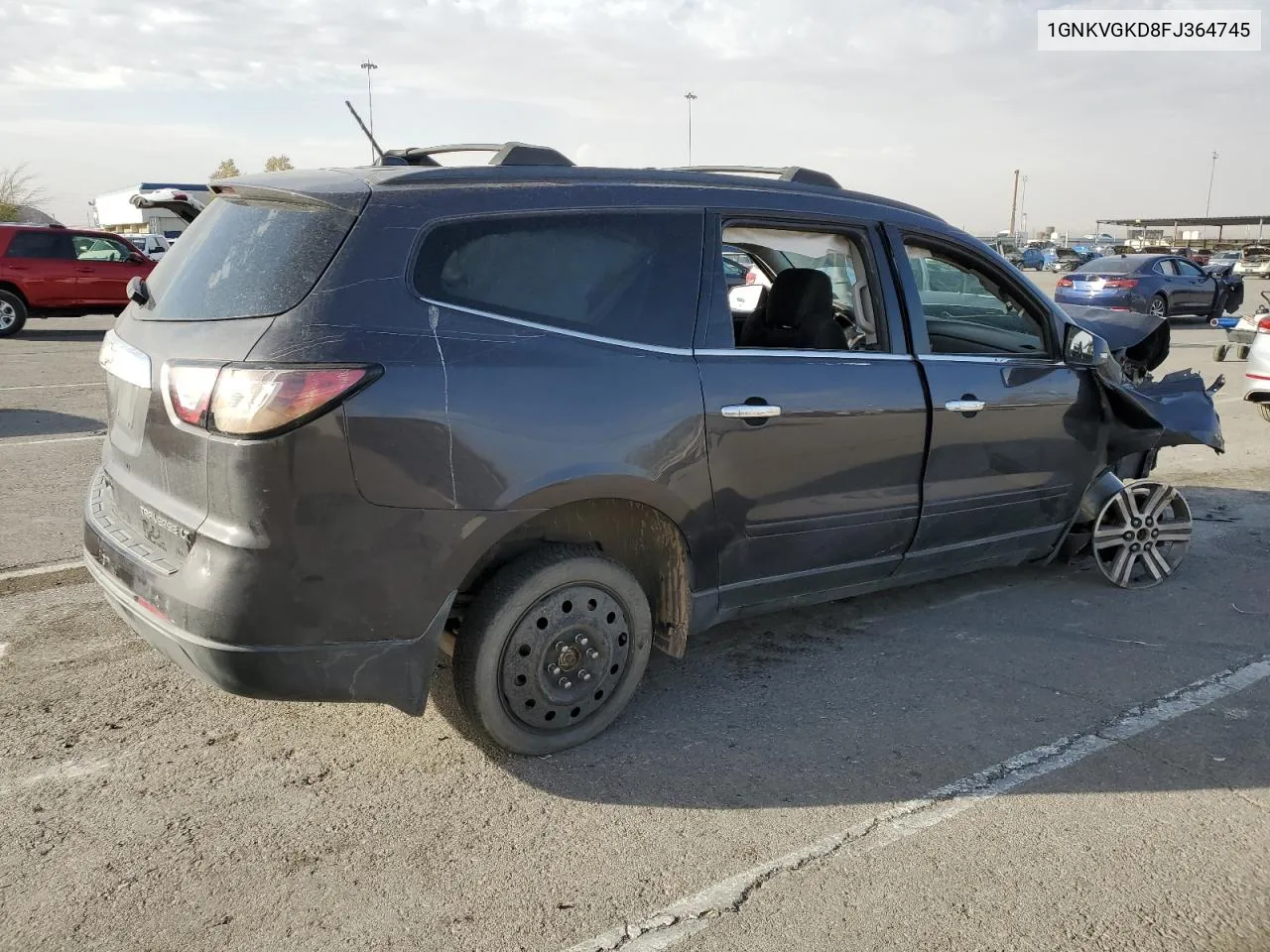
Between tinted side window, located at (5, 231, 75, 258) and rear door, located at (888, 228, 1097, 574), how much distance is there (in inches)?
647

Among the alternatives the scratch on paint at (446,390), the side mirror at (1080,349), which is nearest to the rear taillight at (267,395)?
the scratch on paint at (446,390)

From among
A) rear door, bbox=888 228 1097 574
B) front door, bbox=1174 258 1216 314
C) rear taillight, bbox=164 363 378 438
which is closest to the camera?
rear taillight, bbox=164 363 378 438

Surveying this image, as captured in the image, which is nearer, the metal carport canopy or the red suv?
the red suv

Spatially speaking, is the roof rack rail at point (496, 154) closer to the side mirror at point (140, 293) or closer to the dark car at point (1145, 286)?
the side mirror at point (140, 293)

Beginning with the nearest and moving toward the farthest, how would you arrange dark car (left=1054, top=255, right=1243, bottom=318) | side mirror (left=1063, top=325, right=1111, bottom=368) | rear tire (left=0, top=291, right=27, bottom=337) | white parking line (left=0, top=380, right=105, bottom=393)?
side mirror (left=1063, top=325, right=1111, bottom=368), white parking line (left=0, top=380, right=105, bottom=393), rear tire (left=0, top=291, right=27, bottom=337), dark car (left=1054, top=255, right=1243, bottom=318)

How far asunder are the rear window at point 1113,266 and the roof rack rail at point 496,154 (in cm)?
2147

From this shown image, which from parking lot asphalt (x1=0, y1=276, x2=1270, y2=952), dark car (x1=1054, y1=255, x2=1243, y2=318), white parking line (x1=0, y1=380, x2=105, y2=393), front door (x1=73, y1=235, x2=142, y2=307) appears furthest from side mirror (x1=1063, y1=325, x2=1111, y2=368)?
dark car (x1=1054, y1=255, x2=1243, y2=318)

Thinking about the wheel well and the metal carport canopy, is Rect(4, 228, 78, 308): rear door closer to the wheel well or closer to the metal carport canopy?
the wheel well

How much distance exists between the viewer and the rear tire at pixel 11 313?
1659 cm

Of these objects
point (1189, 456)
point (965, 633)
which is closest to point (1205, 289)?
point (1189, 456)

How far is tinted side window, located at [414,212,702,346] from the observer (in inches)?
122

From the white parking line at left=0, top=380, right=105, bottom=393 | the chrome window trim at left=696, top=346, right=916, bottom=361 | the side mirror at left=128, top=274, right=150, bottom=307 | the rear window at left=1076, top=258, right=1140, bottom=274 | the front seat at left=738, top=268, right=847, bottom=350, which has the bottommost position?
the white parking line at left=0, top=380, right=105, bottom=393

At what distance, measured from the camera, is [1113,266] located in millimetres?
22484

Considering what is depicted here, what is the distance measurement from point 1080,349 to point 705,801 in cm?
283
